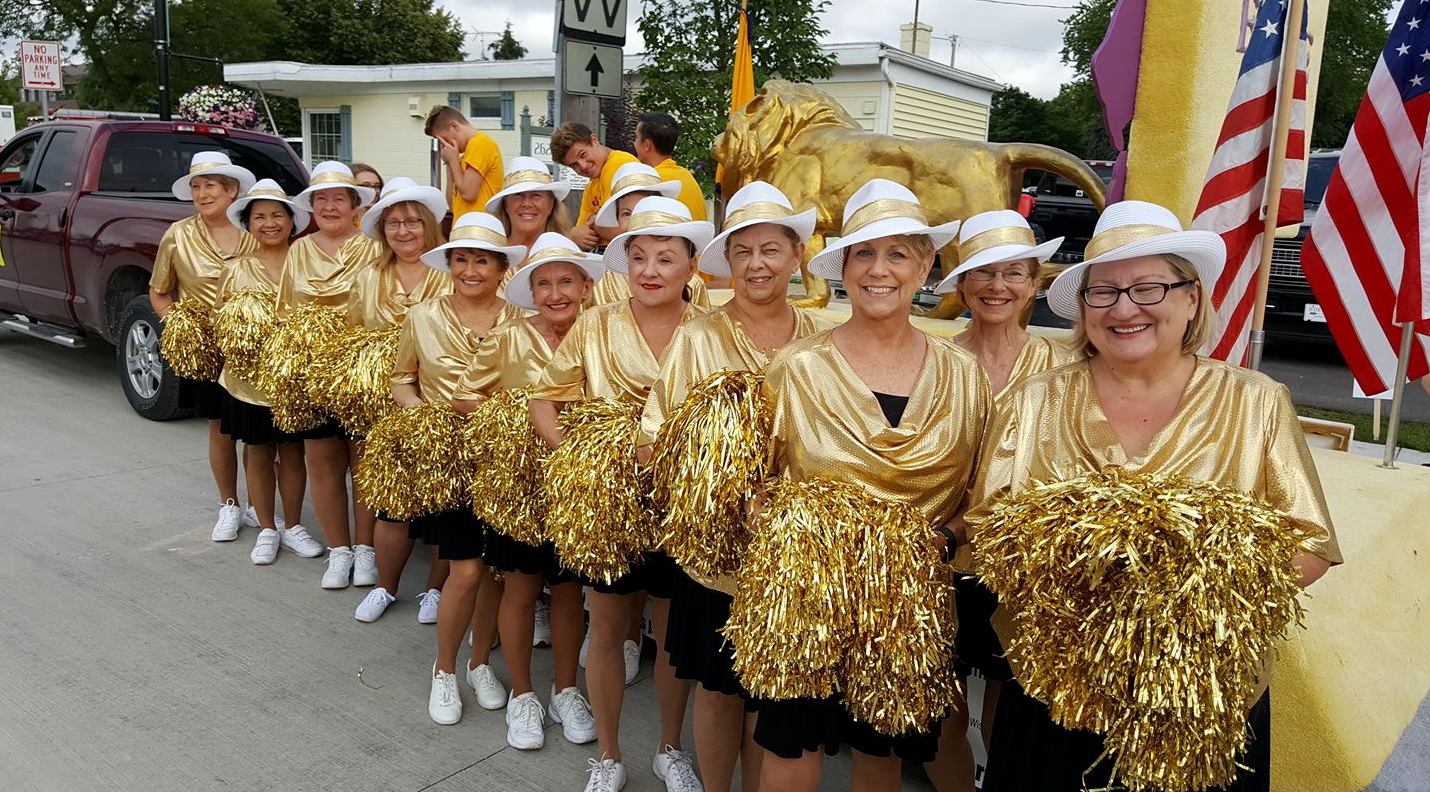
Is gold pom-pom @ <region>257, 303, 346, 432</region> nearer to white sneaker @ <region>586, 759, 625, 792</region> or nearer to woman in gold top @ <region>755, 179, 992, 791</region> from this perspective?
white sneaker @ <region>586, 759, 625, 792</region>

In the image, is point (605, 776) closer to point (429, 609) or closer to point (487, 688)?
point (487, 688)

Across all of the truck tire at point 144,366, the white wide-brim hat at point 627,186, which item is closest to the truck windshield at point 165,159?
the truck tire at point 144,366

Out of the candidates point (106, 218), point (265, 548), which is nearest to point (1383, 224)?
point (265, 548)

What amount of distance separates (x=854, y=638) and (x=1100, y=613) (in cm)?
52

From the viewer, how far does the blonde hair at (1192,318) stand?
2020 millimetres

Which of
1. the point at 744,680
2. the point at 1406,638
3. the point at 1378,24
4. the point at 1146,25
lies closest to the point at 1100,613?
the point at 744,680

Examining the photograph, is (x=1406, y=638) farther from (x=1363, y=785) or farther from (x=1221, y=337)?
(x=1221, y=337)

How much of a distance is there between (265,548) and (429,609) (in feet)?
3.86

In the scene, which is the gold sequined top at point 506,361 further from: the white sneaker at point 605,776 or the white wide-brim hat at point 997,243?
the white wide-brim hat at point 997,243

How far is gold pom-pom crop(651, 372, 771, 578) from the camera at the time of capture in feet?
7.79

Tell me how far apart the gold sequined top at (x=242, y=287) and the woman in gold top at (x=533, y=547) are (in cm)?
178

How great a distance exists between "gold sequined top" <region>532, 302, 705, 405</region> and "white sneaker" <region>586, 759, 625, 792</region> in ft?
3.72

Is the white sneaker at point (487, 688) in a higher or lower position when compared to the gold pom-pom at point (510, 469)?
lower

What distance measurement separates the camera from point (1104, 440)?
6.79 ft
